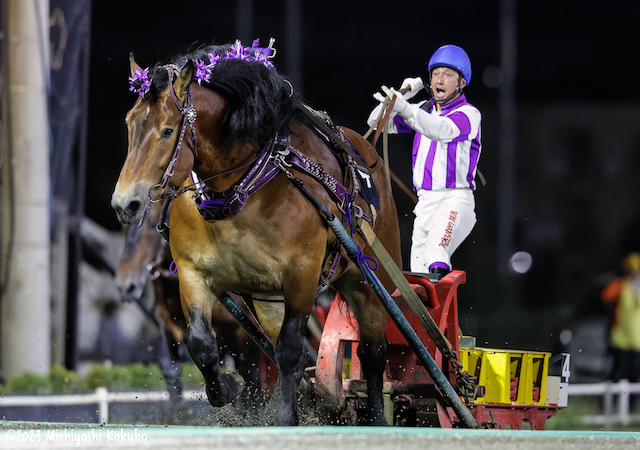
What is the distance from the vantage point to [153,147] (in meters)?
3.07

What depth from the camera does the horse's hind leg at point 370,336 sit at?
4.20 m

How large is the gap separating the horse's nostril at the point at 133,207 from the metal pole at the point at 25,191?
12.0 ft

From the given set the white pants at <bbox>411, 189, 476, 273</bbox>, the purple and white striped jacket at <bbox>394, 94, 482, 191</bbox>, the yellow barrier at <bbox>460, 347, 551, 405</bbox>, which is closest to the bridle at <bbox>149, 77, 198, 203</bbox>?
the purple and white striped jacket at <bbox>394, 94, 482, 191</bbox>

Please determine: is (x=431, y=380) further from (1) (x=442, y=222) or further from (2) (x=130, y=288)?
(2) (x=130, y=288)

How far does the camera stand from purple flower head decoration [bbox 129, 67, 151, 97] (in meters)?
3.17

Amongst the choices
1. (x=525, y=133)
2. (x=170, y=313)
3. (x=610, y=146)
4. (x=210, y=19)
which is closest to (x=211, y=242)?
(x=170, y=313)

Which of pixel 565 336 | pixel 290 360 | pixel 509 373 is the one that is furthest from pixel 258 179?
pixel 565 336

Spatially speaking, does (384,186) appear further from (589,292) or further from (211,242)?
(589,292)

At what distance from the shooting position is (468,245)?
7707 mm

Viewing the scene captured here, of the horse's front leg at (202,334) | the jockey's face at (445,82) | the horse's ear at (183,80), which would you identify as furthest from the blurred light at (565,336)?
the horse's ear at (183,80)

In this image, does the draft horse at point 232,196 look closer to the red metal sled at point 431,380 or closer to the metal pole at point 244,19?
the red metal sled at point 431,380

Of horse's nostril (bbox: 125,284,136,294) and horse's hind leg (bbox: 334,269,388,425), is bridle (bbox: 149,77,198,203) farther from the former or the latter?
horse's nostril (bbox: 125,284,136,294)

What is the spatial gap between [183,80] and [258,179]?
0.51 metres

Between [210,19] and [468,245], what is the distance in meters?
3.15
